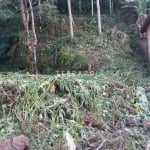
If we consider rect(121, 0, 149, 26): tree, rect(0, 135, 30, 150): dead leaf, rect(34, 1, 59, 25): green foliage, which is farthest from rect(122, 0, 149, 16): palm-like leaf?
rect(0, 135, 30, 150): dead leaf

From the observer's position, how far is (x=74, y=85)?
891 cm

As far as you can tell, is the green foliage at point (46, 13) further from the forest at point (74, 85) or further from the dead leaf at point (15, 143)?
the dead leaf at point (15, 143)

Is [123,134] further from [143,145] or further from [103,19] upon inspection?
[103,19]

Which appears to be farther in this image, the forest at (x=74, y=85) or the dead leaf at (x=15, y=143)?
the forest at (x=74, y=85)

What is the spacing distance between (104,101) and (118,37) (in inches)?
329

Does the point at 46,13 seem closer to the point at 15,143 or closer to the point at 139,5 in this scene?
the point at 139,5

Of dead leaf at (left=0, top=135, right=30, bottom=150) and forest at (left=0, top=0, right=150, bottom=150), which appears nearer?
dead leaf at (left=0, top=135, right=30, bottom=150)

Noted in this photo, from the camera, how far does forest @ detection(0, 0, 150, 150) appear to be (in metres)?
7.30

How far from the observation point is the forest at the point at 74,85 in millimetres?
7301

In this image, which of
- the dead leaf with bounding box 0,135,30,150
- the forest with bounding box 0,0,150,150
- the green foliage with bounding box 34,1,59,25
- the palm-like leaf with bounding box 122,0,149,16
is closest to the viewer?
the dead leaf with bounding box 0,135,30,150

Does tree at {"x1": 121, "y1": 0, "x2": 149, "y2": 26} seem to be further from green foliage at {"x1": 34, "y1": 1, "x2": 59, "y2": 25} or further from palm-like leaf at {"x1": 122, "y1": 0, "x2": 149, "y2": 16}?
green foliage at {"x1": 34, "y1": 1, "x2": 59, "y2": 25}

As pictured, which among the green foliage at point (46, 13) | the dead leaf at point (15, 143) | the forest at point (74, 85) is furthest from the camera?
the green foliage at point (46, 13)

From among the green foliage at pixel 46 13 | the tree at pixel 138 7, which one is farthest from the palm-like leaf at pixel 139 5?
the green foliage at pixel 46 13

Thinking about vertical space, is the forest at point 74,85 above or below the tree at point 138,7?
below
